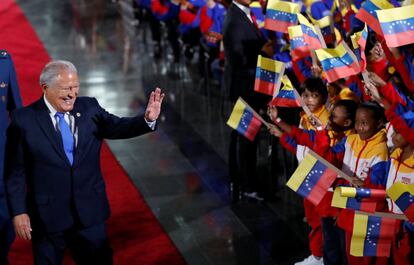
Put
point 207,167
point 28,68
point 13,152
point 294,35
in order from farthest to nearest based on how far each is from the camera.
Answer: point 28,68
point 207,167
point 294,35
point 13,152

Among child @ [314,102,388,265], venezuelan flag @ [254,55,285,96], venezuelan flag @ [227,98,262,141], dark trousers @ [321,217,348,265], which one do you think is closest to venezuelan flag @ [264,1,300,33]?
venezuelan flag @ [254,55,285,96]

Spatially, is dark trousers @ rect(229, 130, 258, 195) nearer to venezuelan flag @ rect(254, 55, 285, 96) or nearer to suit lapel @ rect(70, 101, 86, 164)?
venezuelan flag @ rect(254, 55, 285, 96)

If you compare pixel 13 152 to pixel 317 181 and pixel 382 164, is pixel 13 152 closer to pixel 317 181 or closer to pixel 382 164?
pixel 317 181

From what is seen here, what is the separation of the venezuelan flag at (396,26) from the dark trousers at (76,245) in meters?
2.21

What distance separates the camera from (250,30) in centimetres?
775

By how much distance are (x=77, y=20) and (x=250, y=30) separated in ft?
32.8

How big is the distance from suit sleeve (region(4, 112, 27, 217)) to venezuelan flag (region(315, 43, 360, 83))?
7.56 feet

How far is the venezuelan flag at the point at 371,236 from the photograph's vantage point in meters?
5.50

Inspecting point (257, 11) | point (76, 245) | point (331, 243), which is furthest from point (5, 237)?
point (257, 11)

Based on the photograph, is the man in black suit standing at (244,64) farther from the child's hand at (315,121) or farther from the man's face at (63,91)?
the man's face at (63,91)

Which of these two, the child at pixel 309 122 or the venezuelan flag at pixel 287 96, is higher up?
the venezuelan flag at pixel 287 96

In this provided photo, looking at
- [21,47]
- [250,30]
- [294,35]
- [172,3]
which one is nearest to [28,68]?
[21,47]

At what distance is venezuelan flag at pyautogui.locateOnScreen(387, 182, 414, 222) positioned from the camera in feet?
16.6

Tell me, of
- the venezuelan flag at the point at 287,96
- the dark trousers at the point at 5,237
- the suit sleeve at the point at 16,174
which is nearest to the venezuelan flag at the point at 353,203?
the venezuelan flag at the point at 287,96
